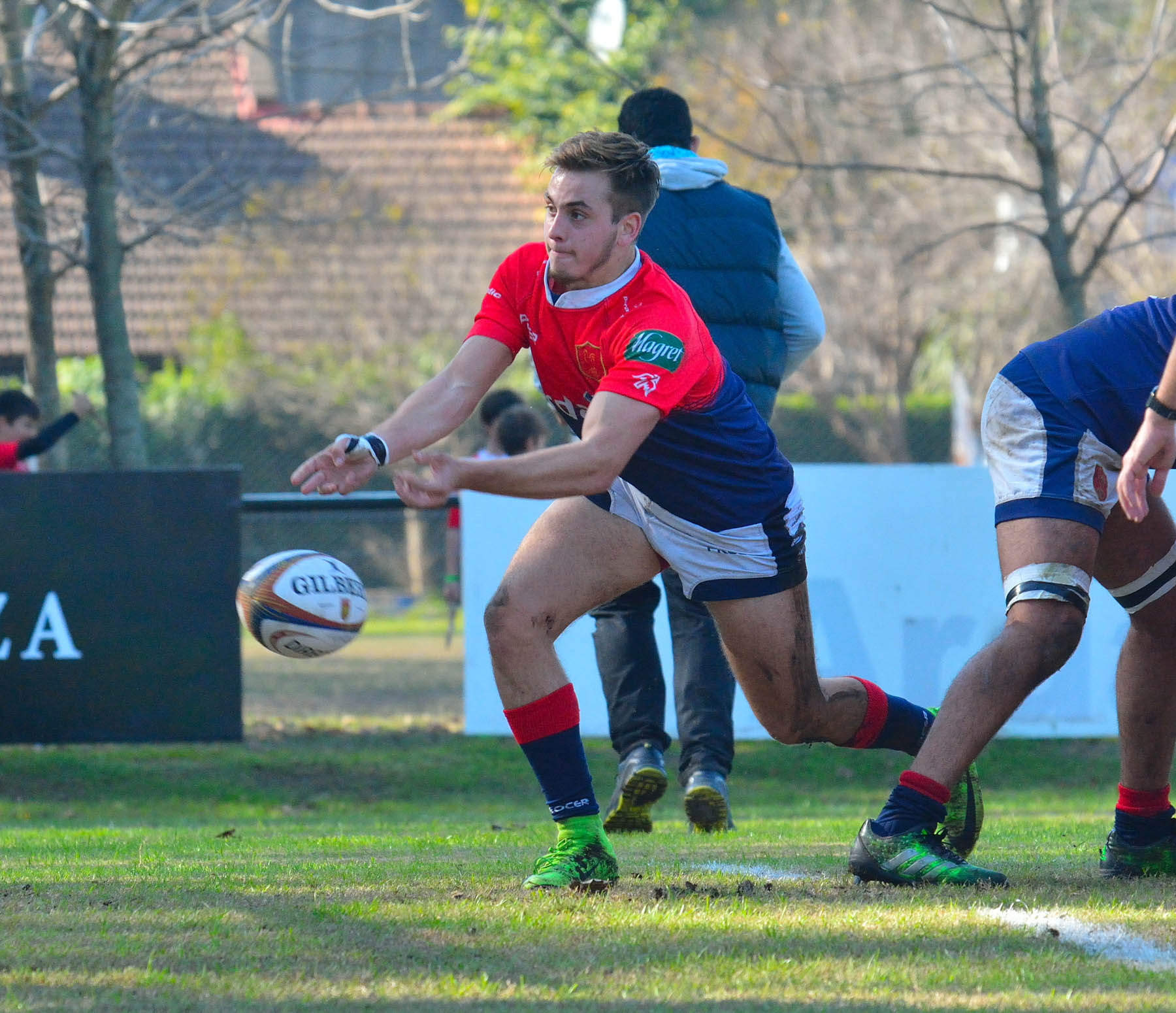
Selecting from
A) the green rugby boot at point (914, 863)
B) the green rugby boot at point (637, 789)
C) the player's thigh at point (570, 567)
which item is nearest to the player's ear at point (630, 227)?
the player's thigh at point (570, 567)

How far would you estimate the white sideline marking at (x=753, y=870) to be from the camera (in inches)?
170

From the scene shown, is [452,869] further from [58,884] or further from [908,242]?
[908,242]

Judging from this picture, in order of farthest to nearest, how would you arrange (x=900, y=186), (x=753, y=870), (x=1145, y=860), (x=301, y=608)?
(x=900, y=186) → (x=301, y=608) → (x=753, y=870) → (x=1145, y=860)

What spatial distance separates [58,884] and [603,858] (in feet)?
4.75

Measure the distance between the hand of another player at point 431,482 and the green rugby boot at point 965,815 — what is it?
184 centimetres

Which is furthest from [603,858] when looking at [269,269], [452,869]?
[269,269]

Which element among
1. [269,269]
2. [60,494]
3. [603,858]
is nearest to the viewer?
[603,858]

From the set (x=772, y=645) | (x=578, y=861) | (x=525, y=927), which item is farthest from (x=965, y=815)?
(x=525, y=927)

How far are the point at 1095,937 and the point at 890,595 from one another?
5814 millimetres

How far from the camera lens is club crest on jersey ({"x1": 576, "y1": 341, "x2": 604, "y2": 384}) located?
411 cm

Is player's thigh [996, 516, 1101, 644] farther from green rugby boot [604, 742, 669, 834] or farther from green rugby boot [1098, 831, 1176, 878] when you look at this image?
green rugby boot [604, 742, 669, 834]

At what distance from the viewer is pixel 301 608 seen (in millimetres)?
5203

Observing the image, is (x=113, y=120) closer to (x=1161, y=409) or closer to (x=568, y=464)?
(x=568, y=464)

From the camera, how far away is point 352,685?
44.0ft
